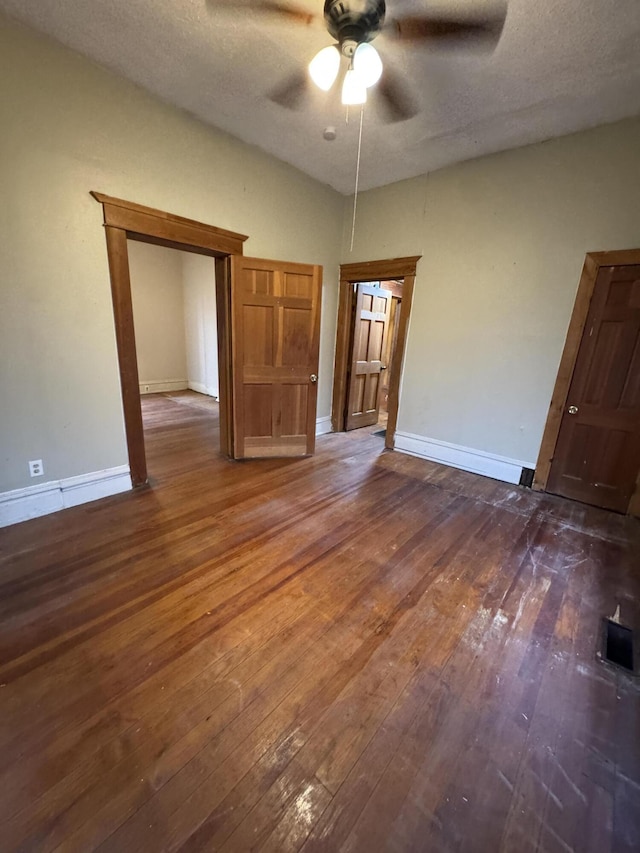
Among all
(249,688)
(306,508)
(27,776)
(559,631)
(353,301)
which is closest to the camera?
(27,776)

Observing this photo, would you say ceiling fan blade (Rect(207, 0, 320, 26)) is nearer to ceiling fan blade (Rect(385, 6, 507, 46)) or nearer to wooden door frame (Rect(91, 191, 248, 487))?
ceiling fan blade (Rect(385, 6, 507, 46))

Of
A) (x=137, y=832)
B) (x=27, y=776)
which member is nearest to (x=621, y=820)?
(x=137, y=832)

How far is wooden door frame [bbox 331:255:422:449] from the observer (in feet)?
12.1

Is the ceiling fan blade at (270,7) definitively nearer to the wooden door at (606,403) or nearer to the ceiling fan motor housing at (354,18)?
the ceiling fan motor housing at (354,18)

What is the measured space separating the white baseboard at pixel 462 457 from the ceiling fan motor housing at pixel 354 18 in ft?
10.3

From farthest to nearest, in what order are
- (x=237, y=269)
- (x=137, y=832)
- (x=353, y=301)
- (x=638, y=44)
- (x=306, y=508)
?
(x=353, y=301)
(x=237, y=269)
(x=306, y=508)
(x=638, y=44)
(x=137, y=832)

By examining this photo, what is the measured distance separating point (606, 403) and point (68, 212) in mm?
4206

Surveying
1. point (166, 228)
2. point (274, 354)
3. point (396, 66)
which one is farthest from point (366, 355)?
point (396, 66)

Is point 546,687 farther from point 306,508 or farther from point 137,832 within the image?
point 306,508

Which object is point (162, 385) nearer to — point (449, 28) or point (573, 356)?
point (449, 28)

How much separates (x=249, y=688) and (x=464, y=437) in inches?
118

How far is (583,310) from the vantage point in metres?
2.74

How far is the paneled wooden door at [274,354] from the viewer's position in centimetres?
320

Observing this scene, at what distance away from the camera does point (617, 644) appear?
1595mm
